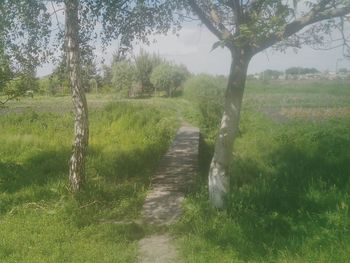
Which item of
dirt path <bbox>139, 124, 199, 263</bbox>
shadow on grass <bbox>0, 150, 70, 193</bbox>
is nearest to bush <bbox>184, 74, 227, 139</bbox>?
dirt path <bbox>139, 124, 199, 263</bbox>

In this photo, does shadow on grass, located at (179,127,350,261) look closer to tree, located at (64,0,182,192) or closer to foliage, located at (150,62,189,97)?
tree, located at (64,0,182,192)

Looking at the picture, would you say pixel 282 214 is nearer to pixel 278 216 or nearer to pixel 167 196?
pixel 278 216

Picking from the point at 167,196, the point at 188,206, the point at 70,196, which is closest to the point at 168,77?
the point at 167,196

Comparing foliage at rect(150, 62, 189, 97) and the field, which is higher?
foliage at rect(150, 62, 189, 97)

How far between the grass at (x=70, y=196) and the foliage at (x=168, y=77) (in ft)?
105

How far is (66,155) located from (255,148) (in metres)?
5.85

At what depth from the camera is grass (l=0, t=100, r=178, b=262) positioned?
5.89 meters

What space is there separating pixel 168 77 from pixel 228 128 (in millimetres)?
42167

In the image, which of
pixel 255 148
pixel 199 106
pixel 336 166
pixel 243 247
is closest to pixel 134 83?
pixel 199 106

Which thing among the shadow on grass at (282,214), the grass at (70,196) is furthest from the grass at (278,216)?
the grass at (70,196)

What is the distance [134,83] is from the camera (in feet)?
164

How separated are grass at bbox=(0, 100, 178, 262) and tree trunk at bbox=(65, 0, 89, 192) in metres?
0.37

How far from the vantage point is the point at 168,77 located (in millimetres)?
48844

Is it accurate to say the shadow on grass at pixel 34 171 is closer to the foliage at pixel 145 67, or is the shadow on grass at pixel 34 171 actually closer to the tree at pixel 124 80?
the tree at pixel 124 80
